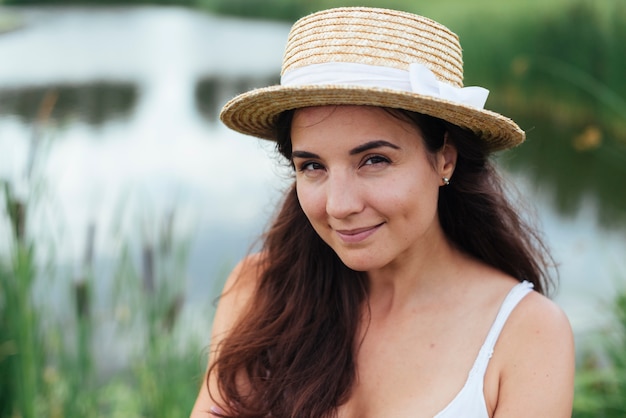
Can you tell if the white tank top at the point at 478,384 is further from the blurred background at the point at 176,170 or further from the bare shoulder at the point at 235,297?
the blurred background at the point at 176,170

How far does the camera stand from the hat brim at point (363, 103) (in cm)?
150

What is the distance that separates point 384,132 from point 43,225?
1.49 meters

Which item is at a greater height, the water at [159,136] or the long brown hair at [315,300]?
the water at [159,136]

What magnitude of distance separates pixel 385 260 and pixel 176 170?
3.48 meters

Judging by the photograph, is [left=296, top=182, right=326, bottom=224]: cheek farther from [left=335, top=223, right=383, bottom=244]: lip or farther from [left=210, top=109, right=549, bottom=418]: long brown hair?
[left=210, top=109, right=549, bottom=418]: long brown hair

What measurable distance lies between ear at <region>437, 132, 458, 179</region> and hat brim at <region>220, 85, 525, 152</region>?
0.21ft

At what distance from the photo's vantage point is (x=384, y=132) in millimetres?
1571

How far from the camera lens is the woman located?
1569 millimetres

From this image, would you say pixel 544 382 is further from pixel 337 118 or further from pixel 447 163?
pixel 337 118

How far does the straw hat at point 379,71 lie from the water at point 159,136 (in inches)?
82.1

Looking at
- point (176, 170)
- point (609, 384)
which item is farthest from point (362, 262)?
point (176, 170)

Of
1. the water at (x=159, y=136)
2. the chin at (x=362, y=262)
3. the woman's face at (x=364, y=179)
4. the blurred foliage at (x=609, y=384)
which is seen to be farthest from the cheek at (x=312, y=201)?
the water at (x=159, y=136)

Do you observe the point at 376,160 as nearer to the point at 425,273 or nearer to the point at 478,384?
the point at 425,273

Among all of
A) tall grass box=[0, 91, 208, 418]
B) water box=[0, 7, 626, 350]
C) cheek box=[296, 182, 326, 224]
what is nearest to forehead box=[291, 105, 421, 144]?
cheek box=[296, 182, 326, 224]
